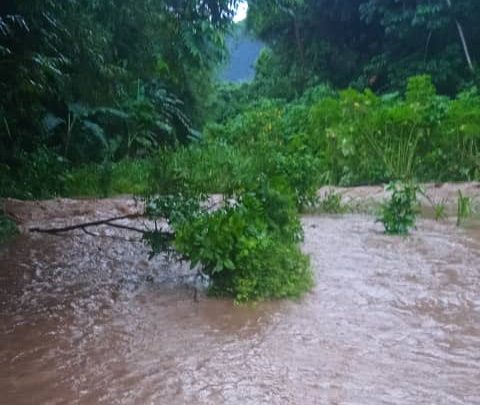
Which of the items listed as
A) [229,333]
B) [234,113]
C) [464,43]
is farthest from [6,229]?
[234,113]

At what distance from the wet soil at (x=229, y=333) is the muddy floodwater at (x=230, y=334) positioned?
0.04ft

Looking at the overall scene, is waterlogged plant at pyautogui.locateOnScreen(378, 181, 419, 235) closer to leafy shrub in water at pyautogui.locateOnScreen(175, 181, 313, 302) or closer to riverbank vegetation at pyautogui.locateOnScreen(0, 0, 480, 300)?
riverbank vegetation at pyautogui.locateOnScreen(0, 0, 480, 300)

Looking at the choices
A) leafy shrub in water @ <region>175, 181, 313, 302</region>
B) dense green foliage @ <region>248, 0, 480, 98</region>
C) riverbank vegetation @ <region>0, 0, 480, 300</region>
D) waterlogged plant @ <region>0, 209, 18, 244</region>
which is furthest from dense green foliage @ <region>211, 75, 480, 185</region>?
leafy shrub in water @ <region>175, 181, 313, 302</region>

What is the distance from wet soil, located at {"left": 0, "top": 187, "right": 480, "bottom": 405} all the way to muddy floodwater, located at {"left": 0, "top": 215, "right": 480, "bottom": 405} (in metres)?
0.01

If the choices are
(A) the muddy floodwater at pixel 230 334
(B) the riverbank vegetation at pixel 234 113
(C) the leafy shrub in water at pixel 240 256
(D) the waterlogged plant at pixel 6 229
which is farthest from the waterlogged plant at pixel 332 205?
(C) the leafy shrub in water at pixel 240 256

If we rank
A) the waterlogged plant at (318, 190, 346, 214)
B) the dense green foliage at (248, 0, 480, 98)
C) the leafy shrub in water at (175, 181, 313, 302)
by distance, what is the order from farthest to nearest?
the dense green foliage at (248, 0, 480, 98), the waterlogged plant at (318, 190, 346, 214), the leafy shrub in water at (175, 181, 313, 302)

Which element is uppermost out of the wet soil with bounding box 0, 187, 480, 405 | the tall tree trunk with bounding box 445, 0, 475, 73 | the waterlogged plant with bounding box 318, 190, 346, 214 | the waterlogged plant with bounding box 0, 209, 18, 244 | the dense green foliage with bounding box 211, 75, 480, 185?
the tall tree trunk with bounding box 445, 0, 475, 73

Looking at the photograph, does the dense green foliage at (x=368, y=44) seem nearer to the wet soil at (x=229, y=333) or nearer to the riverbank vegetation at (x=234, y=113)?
the riverbank vegetation at (x=234, y=113)

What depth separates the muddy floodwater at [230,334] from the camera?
374 centimetres

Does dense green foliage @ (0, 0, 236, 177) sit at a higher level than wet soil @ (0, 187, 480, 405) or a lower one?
higher

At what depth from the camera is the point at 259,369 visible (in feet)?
13.2

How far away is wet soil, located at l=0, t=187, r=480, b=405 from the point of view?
3.75 m

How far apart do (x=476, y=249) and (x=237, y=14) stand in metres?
3.56

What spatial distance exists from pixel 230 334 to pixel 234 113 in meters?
20.6
